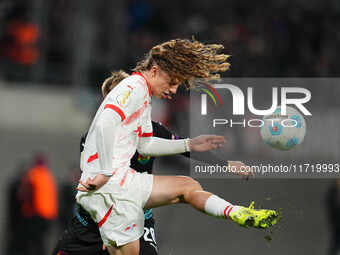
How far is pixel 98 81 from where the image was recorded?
12391mm

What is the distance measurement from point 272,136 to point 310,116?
2.92ft

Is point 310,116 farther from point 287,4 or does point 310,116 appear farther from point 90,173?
point 287,4

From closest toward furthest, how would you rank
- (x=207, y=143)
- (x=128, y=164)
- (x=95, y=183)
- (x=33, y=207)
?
1. (x=95, y=183)
2. (x=128, y=164)
3. (x=207, y=143)
4. (x=33, y=207)

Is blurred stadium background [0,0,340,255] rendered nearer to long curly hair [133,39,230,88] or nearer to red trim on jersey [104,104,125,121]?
long curly hair [133,39,230,88]

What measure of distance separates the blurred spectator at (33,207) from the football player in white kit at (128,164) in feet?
19.6

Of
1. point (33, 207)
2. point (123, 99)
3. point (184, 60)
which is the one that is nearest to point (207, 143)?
point (184, 60)

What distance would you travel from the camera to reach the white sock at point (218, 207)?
14.9ft

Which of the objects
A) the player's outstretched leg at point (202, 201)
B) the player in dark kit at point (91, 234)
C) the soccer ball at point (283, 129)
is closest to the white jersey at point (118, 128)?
the player's outstretched leg at point (202, 201)

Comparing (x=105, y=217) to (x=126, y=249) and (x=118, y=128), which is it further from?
(x=118, y=128)

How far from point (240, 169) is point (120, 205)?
0.89 metres

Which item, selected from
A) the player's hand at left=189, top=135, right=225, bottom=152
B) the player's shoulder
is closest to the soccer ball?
the player's hand at left=189, top=135, right=225, bottom=152

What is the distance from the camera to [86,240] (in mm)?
5090

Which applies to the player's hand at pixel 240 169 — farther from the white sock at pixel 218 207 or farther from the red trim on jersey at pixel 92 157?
the red trim on jersey at pixel 92 157

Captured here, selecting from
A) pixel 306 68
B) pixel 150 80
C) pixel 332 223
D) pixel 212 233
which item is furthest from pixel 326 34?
pixel 150 80
